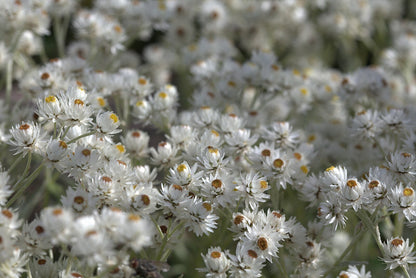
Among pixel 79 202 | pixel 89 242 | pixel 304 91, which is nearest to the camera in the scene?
pixel 89 242

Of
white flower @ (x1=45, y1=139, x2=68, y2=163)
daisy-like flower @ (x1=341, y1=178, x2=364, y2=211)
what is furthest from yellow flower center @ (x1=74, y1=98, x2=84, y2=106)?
daisy-like flower @ (x1=341, y1=178, x2=364, y2=211)

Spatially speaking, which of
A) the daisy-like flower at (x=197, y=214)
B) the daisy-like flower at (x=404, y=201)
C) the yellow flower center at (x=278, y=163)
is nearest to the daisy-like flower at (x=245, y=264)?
the daisy-like flower at (x=197, y=214)

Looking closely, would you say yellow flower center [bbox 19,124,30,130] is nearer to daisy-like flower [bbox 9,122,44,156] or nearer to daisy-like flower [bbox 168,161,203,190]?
daisy-like flower [bbox 9,122,44,156]

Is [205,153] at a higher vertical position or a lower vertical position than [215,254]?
higher

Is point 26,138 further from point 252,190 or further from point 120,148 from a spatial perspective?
point 252,190

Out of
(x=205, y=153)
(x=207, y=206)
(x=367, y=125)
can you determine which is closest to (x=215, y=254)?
(x=207, y=206)

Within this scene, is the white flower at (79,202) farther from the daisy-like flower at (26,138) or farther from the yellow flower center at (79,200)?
the daisy-like flower at (26,138)

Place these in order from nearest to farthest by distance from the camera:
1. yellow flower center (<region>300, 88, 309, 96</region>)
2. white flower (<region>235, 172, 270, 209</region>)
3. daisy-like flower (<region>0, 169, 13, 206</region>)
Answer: daisy-like flower (<region>0, 169, 13, 206</region>)
white flower (<region>235, 172, 270, 209</region>)
yellow flower center (<region>300, 88, 309, 96</region>)

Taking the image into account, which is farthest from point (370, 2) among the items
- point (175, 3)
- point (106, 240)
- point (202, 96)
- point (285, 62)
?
point (106, 240)
